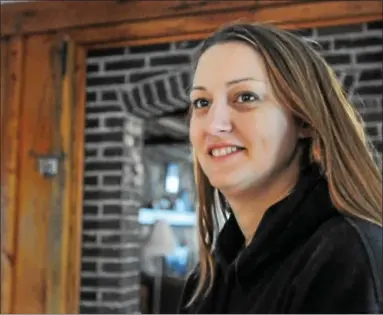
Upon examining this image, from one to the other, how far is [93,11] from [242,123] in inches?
86.2

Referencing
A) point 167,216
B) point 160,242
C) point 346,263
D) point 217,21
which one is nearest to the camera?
point 346,263

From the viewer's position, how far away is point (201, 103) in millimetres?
777

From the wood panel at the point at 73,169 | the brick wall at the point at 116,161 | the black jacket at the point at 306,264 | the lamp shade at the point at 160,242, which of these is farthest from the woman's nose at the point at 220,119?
the lamp shade at the point at 160,242

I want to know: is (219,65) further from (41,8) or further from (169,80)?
(41,8)

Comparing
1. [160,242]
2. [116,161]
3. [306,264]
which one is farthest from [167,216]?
[306,264]

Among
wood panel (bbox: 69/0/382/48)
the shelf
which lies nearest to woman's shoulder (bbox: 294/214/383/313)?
wood panel (bbox: 69/0/382/48)

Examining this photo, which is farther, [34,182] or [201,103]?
[34,182]

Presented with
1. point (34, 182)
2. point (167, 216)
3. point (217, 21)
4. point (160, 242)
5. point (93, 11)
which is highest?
point (93, 11)

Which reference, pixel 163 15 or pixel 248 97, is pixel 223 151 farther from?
pixel 163 15

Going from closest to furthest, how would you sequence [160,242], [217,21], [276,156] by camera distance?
[276,156] < [217,21] < [160,242]

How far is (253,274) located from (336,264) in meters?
0.13

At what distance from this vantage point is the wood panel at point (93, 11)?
2531mm

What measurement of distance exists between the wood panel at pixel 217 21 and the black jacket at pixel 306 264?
1525 mm

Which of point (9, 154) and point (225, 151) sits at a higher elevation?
point (9, 154)
